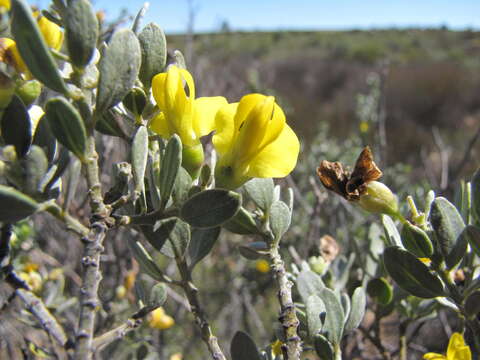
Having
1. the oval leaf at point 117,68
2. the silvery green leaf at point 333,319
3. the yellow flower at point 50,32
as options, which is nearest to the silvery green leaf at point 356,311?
the silvery green leaf at point 333,319

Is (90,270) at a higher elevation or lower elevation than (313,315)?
higher

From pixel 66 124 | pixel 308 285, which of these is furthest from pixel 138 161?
pixel 308 285

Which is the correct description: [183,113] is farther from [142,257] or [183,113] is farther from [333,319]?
[333,319]

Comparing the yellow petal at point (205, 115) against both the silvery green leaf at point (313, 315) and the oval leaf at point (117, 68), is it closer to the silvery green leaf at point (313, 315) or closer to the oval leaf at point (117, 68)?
the oval leaf at point (117, 68)

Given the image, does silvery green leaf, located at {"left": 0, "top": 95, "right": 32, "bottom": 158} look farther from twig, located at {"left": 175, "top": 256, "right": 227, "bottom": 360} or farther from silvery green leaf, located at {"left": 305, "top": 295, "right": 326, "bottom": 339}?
silvery green leaf, located at {"left": 305, "top": 295, "right": 326, "bottom": 339}

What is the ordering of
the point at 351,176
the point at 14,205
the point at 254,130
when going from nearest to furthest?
the point at 14,205
the point at 254,130
the point at 351,176
